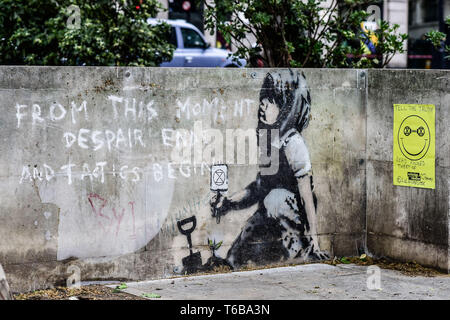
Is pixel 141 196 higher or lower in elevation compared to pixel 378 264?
higher

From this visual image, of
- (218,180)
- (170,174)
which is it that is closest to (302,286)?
(218,180)

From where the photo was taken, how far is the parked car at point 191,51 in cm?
1617

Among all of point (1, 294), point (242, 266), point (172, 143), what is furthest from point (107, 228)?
point (1, 294)

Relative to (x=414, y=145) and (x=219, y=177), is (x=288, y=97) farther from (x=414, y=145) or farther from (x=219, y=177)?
(x=414, y=145)

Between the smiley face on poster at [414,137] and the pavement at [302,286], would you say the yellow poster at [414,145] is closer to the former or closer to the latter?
the smiley face on poster at [414,137]

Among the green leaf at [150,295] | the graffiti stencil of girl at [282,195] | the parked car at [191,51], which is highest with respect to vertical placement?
the parked car at [191,51]

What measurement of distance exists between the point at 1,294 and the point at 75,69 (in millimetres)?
2854

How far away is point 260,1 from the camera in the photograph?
7.82 meters

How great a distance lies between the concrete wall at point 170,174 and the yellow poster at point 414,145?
89mm

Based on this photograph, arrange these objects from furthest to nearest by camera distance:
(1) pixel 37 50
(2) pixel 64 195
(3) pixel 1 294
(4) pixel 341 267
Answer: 1. (1) pixel 37 50
2. (4) pixel 341 267
3. (2) pixel 64 195
4. (3) pixel 1 294

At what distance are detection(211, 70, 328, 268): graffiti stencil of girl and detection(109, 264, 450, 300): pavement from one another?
241 millimetres

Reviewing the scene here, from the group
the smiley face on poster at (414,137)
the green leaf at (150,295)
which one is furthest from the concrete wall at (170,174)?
the green leaf at (150,295)

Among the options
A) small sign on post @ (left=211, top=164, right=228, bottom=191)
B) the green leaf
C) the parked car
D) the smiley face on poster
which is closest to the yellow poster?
the smiley face on poster
